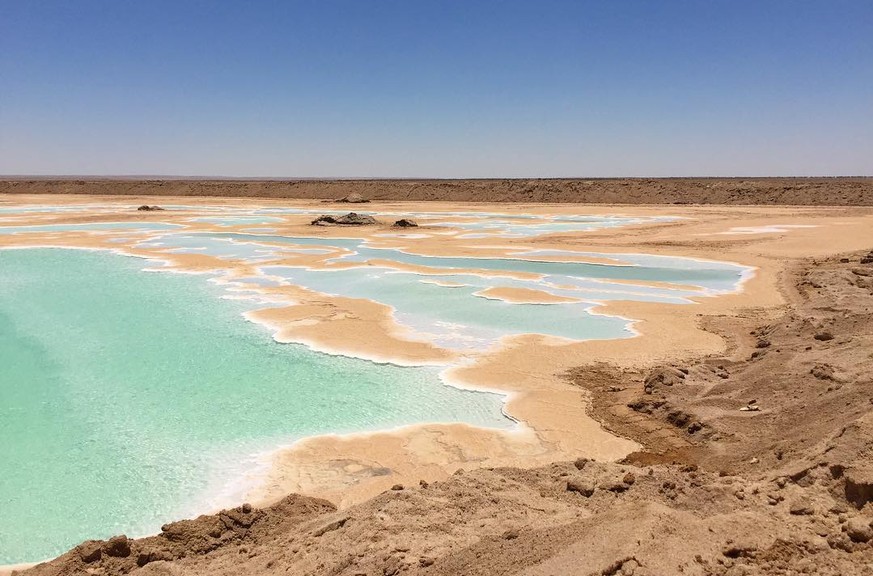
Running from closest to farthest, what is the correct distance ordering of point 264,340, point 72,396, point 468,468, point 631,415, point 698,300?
point 468,468, point 631,415, point 72,396, point 264,340, point 698,300

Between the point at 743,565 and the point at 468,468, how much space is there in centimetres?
338

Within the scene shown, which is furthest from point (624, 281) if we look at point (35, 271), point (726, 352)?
point (35, 271)

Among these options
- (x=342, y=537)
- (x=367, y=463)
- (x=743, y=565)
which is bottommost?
(x=367, y=463)

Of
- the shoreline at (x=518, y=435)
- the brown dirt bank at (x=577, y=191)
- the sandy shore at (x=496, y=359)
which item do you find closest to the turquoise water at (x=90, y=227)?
the sandy shore at (x=496, y=359)

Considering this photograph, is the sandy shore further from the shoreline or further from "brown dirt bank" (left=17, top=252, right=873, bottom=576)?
"brown dirt bank" (left=17, top=252, right=873, bottom=576)

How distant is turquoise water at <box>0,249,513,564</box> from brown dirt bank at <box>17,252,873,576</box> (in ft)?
3.89

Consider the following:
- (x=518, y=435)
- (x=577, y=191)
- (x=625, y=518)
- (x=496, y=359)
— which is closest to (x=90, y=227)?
(x=496, y=359)

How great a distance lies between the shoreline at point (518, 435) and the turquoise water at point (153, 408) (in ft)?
1.22

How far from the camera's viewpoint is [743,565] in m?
A: 3.39

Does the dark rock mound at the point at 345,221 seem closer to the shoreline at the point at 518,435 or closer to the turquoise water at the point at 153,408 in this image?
the turquoise water at the point at 153,408

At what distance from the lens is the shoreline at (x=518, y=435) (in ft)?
21.0

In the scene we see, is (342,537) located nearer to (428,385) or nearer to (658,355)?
(428,385)

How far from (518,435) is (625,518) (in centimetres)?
343

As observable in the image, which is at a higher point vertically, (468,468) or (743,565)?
(743,565)
